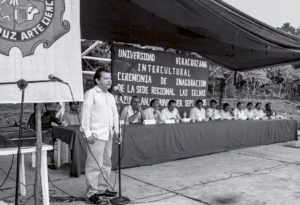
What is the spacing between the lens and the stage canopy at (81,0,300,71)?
17.4 feet

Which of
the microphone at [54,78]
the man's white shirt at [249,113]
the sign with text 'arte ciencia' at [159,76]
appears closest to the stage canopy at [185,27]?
the sign with text 'arte ciencia' at [159,76]

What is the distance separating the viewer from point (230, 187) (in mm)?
4934

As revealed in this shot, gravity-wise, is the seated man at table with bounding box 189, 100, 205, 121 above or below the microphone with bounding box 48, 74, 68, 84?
below

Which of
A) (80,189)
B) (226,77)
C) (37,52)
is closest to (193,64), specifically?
(80,189)

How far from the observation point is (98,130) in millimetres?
3957

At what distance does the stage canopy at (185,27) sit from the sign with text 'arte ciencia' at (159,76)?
0.38 m

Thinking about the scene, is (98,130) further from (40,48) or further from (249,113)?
(249,113)

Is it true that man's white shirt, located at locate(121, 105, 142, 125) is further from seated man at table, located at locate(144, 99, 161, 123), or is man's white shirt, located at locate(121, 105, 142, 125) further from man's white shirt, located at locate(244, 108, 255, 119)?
man's white shirt, located at locate(244, 108, 255, 119)

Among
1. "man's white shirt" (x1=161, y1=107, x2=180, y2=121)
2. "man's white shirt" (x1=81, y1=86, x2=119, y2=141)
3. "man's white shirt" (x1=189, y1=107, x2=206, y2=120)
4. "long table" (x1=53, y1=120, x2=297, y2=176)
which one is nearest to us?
"man's white shirt" (x1=81, y1=86, x2=119, y2=141)

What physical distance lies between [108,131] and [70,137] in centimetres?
142

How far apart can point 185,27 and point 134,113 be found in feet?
6.92

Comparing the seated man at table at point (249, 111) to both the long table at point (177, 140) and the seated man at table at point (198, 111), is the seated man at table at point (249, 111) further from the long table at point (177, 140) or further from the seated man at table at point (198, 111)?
the seated man at table at point (198, 111)

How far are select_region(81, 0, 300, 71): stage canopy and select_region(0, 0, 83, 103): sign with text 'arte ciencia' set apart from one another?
205cm

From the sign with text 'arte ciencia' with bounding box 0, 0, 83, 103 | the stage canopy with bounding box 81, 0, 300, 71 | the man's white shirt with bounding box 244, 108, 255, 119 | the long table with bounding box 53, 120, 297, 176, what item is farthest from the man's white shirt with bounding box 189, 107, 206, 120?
the sign with text 'arte ciencia' with bounding box 0, 0, 83, 103
